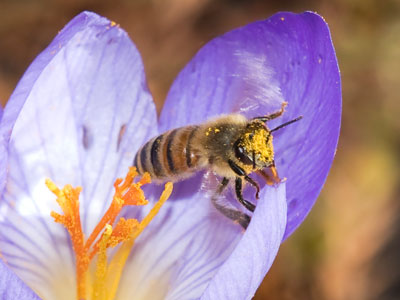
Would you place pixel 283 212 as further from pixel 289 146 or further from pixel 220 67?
pixel 220 67

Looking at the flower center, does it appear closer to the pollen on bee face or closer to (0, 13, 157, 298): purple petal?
(0, 13, 157, 298): purple petal

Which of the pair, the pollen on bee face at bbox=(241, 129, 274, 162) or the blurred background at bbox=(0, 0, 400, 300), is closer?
the pollen on bee face at bbox=(241, 129, 274, 162)

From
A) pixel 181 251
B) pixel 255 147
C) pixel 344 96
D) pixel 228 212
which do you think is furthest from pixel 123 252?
pixel 344 96

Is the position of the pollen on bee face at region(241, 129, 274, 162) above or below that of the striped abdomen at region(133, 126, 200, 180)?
below

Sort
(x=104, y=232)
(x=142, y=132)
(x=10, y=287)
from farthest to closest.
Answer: (x=142, y=132), (x=104, y=232), (x=10, y=287)

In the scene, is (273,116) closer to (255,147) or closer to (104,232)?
(255,147)

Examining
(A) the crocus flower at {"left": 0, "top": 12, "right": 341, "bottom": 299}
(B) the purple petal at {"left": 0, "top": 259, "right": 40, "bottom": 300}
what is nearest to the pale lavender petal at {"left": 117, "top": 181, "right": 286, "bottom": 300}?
(A) the crocus flower at {"left": 0, "top": 12, "right": 341, "bottom": 299}

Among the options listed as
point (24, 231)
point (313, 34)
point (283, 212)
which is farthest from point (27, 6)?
point (283, 212)

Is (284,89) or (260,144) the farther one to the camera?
(284,89)
